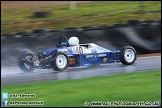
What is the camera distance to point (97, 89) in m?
8.55

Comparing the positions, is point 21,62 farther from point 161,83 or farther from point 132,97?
point 132,97

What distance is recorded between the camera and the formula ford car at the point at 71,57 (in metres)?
12.3

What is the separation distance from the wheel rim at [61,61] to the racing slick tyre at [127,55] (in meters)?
2.00

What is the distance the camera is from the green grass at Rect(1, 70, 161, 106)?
7.15m

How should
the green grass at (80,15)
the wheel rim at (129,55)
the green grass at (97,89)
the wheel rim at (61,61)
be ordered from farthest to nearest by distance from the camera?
1. the green grass at (80,15)
2. the wheel rim at (129,55)
3. the wheel rim at (61,61)
4. the green grass at (97,89)

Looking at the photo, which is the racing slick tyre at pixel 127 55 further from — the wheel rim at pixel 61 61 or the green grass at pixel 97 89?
the green grass at pixel 97 89

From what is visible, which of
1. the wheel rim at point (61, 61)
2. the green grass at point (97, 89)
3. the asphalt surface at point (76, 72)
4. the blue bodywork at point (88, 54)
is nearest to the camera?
the green grass at point (97, 89)

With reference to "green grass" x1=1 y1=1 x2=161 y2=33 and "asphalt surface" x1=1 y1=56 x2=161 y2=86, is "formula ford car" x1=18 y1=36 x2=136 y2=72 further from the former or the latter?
"green grass" x1=1 y1=1 x2=161 y2=33

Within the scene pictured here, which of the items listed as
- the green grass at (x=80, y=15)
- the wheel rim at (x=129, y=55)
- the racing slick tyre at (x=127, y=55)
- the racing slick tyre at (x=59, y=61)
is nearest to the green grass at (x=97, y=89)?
the racing slick tyre at (x=59, y=61)

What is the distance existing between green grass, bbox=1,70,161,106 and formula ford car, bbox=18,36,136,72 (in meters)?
2.12

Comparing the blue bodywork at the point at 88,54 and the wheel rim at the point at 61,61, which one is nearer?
the wheel rim at the point at 61,61

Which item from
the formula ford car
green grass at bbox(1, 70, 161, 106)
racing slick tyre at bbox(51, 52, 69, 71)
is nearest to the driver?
the formula ford car

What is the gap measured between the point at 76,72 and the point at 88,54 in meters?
1.05

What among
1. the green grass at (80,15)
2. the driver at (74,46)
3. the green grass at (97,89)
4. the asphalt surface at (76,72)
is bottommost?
the green grass at (97,89)
